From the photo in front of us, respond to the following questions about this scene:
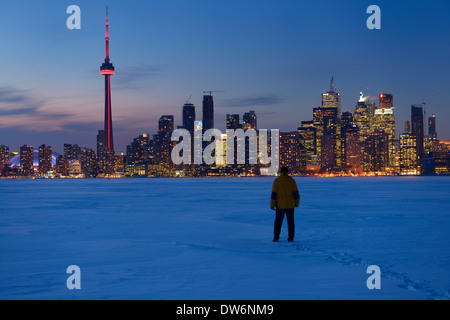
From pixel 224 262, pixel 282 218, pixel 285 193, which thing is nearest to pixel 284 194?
pixel 285 193

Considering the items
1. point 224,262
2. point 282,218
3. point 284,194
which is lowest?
point 224,262

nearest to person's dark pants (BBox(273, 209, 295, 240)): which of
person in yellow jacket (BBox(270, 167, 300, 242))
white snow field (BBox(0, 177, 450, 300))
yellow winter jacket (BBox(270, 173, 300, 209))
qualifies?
person in yellow jacket (BBox(270, 167, 300, 242))

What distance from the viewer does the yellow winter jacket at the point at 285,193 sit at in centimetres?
1193

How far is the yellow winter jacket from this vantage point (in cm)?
1193

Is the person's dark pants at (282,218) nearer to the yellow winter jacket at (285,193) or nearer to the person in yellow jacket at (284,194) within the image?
the person in yellow jacket at (284,194)

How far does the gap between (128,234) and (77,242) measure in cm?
204

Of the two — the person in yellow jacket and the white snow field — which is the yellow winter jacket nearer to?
the person in yellow jacket

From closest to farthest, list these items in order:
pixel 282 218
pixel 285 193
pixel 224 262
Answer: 1. pixel 224 262
2. pixel 285 193
3. pixel 282 218

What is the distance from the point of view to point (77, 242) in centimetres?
1348

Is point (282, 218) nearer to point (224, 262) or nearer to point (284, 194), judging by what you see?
point (284, 194)

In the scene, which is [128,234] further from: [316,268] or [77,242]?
[316,268]

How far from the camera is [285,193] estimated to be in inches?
472
